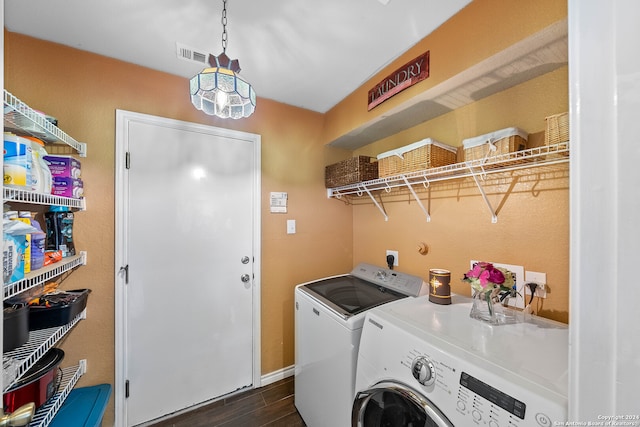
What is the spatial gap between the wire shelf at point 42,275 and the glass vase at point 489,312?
1.78 meters

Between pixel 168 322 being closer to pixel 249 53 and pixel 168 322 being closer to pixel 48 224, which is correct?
pixel 48 224

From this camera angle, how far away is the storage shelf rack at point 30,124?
0.98m

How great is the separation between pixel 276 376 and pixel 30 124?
7.29 feet

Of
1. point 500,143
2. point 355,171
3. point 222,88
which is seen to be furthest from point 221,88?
point 500,143

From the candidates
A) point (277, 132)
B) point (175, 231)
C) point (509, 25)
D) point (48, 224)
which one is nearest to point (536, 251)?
point (509, 25)

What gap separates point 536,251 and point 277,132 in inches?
74.0

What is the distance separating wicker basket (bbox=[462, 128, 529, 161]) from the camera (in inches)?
44.0

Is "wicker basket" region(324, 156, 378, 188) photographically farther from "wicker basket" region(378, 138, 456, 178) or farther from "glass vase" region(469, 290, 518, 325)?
"glass vase" region(469, 290, 518, 325)

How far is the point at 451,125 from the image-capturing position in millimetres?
1564

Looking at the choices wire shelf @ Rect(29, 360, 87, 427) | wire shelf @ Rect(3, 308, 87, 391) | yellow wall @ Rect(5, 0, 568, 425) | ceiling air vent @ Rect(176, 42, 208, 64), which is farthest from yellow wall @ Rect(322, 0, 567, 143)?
wire shelf @ Rect(29, 360, 87, 427)

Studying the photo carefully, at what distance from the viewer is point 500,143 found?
3.76ft

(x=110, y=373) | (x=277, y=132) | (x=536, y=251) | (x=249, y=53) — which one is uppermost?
(x=249, y=53)

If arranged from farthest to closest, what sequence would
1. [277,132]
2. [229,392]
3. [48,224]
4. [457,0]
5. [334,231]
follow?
[334,231] < [277,132] < [229,392] < [48,224] < [457,0]

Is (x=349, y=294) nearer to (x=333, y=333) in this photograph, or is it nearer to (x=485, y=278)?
(x=333, y=333)
